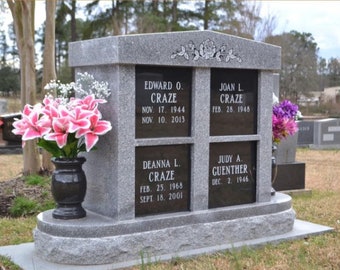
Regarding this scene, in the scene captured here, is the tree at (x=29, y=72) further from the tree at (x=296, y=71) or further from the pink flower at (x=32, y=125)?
the tree at (x=296, y=71)

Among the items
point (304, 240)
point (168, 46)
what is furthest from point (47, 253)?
point (304, 240)

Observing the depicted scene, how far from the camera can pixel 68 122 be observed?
434 centimetres

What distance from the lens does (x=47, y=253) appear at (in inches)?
174

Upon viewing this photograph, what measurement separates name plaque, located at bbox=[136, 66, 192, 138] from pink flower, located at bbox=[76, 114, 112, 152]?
0.34 metres

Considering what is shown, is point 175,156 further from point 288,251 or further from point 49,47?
point 49,47

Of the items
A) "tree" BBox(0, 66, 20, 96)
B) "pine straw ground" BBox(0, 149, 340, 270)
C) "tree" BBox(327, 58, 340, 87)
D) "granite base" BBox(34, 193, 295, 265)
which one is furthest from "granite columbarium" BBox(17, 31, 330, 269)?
"tree" BBox(327, 58, 340, 87)

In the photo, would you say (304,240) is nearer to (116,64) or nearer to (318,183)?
(116,64)

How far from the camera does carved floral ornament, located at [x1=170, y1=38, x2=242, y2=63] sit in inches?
189

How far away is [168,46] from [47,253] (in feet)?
6.57

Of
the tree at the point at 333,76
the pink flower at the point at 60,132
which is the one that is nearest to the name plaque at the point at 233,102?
the pink flower at the point at 60,132

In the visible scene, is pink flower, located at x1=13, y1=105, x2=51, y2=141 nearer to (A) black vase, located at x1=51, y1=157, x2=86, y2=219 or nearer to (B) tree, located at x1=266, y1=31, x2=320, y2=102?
(A) black vase, located at x1=51, y1=157, x2=86, y2=219

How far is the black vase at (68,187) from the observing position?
4504 millimetres

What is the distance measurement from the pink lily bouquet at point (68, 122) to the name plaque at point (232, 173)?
1.23m

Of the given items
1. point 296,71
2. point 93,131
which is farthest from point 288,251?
point 296,71
